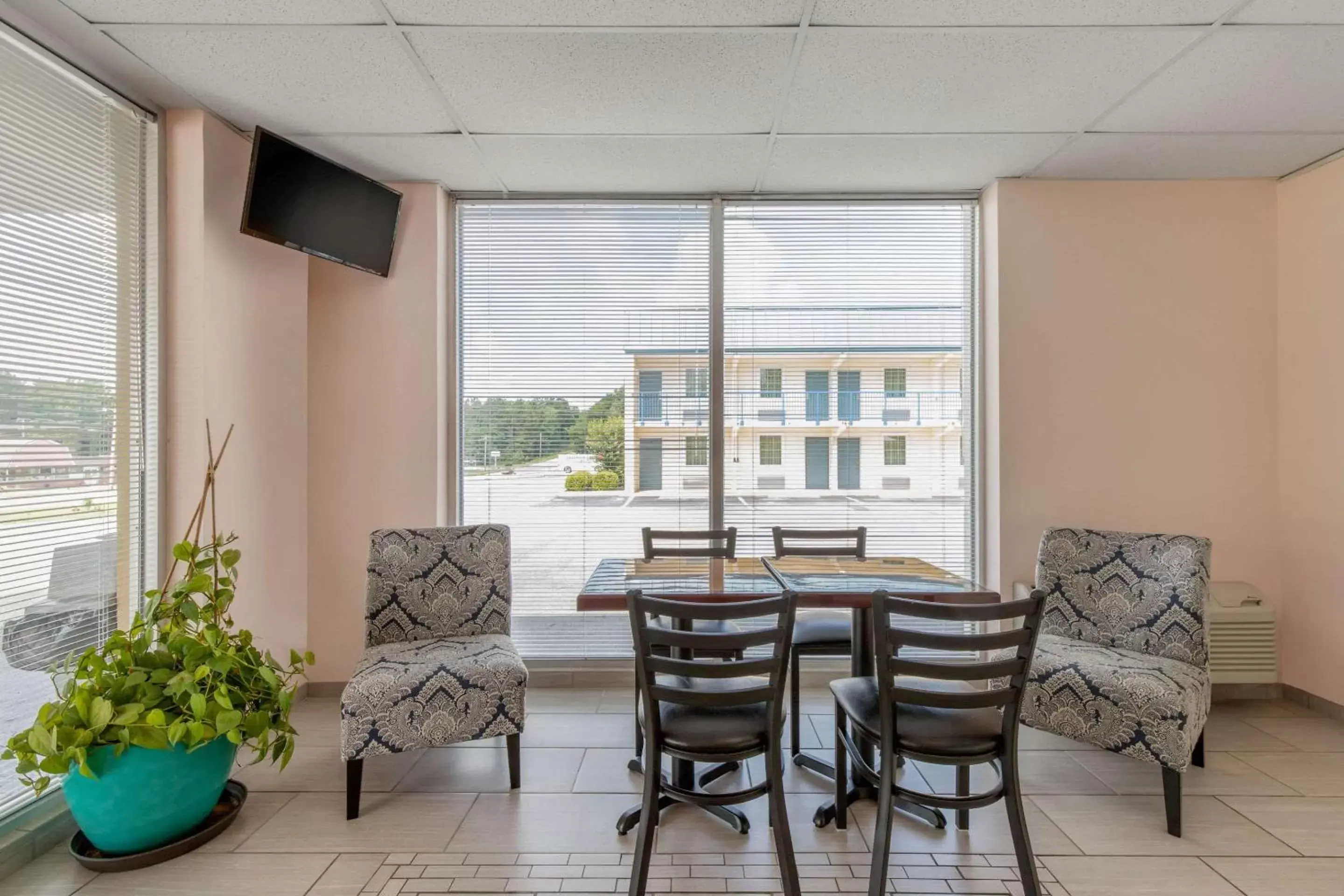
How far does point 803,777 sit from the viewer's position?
2.65m

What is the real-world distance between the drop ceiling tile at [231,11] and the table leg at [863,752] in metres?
2.60

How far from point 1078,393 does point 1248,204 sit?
1.30m

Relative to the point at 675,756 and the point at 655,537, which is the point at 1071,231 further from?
the point at 675,756

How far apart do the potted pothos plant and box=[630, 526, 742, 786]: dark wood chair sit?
1.30 meters

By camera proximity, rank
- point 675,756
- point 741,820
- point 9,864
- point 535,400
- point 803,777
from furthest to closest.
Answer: point 535,400
point 803,777
point 741,820
point 9,864
point 675,756

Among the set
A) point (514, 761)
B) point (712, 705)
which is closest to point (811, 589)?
point (712, 705)

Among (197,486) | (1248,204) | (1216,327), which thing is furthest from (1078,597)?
(197,486)

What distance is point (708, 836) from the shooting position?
2260mm

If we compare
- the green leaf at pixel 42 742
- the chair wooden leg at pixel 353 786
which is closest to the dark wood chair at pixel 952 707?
the chair wooden leg at pixel 353 786

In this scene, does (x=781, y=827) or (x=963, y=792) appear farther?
(x=963, y=792)

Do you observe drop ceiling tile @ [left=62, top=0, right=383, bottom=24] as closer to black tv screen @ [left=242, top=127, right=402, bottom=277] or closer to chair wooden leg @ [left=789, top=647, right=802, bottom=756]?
black tv screen @ [left=242, top=127, right=402, bottom=277]

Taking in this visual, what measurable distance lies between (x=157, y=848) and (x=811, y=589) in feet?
7.58

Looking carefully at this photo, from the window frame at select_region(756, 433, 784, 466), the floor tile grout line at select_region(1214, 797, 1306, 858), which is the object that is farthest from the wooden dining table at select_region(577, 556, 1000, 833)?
the floor tile grout line at select_region(1214, 797, 1306, 858)

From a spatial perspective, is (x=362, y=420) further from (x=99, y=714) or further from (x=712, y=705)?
(x=712, y=705)
